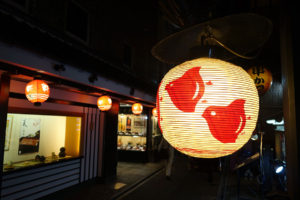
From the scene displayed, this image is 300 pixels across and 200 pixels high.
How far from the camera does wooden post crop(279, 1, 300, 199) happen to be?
117 inches

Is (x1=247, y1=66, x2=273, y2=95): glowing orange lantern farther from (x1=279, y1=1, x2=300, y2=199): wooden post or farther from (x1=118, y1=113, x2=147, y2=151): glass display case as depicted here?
(x1=118, y1=113, x2=147, y2=151): glass display case

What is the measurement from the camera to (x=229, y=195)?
29.0 ft

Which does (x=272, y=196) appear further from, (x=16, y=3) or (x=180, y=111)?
(x=16, y=3)

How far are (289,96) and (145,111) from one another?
1346cm

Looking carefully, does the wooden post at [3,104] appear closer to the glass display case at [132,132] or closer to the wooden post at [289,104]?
the wooden post at [289,104]

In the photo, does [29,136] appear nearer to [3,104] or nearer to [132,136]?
[3,104]

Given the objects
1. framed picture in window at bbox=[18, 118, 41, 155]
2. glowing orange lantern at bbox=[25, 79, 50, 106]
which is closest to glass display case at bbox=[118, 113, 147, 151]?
framed picture in window at bbox=[18, 118, 41, 155]

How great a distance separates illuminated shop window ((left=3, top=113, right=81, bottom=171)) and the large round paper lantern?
6.73m

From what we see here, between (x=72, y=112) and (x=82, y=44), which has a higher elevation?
(x=82, y=44)

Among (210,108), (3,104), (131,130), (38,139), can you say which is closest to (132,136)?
(131,130)

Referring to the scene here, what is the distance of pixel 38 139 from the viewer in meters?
8.77

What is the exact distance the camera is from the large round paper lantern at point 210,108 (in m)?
2.42

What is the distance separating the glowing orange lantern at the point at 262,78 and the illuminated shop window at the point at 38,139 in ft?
25.1

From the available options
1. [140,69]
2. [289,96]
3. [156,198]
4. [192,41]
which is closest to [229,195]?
[156,198]
